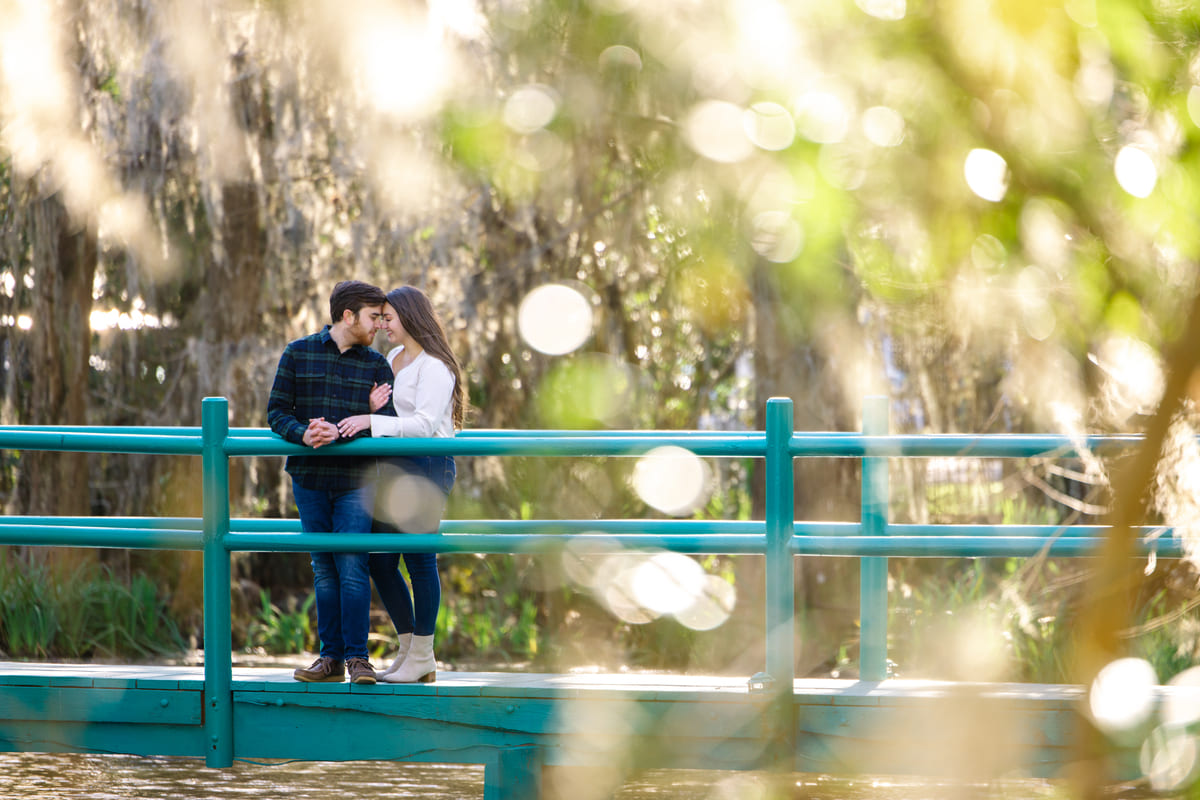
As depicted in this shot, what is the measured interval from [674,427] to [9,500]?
4.86m

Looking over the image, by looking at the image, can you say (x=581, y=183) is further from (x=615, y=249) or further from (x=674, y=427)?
(x=674, y=427)

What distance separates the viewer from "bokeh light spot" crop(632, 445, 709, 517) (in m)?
9.69

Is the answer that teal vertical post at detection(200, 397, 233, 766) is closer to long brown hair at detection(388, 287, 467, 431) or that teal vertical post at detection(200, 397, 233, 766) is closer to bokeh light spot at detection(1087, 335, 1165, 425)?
long brown hair at detection(388, 287, 467, 431)

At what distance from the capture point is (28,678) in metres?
4.27

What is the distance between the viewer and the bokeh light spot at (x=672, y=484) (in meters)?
9.69

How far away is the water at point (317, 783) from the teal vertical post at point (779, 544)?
7.78 ft

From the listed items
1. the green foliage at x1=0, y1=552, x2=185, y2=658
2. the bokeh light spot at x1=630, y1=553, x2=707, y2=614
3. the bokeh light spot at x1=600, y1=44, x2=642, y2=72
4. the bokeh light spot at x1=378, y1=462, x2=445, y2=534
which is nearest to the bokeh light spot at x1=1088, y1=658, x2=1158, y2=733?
the bokeh light spot at x1=600, y1=44, x2=642, y2=72

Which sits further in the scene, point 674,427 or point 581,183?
point 674,427

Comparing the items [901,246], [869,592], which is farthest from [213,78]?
[901,246]

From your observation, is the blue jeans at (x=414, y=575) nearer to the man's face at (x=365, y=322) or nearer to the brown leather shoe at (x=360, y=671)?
the brown leather shoe at (x=360, y=671)

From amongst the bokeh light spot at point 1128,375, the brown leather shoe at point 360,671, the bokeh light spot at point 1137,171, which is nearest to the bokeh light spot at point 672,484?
the brown leather shoe at point 360,671

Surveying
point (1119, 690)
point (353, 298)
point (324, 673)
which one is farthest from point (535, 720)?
point (1119, 690)

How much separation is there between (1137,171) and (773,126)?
1.02 ft

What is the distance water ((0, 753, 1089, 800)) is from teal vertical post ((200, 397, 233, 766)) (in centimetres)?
257
